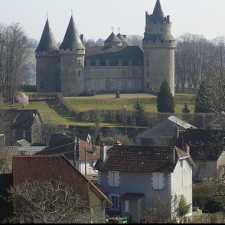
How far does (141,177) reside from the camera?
2677 cm

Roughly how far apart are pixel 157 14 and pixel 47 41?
13.0 m

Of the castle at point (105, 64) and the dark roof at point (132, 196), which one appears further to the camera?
the castle at point (105, 64)

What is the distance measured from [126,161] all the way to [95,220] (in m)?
9.82

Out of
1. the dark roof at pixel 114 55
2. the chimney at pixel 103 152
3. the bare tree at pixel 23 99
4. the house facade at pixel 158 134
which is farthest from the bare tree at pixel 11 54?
the chimney at pixel 103 152

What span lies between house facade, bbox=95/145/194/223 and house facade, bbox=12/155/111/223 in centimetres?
429

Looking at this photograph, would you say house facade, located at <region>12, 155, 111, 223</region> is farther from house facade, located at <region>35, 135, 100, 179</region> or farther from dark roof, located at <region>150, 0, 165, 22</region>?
dark roof, located at <region>150, 0, 165, 22</region>

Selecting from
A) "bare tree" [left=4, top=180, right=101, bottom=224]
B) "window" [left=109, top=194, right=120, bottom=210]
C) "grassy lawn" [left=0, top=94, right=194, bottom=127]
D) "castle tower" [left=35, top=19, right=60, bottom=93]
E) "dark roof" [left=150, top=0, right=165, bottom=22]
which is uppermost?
"dark roof" [left=150, top=0, right=165, bottom=22]

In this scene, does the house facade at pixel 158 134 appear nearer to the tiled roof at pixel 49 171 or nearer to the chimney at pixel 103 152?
the chimney at pixel 103 152

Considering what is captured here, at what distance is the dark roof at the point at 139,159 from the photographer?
26797mm

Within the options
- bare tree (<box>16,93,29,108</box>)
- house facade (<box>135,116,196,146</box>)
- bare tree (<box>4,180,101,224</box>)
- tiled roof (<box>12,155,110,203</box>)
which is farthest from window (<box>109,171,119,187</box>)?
bare tree (<box>16,93,29,108</box>)

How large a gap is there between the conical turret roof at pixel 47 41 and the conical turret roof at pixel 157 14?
11757 mm

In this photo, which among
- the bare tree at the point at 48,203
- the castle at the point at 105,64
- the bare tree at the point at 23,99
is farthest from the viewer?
the castle at the point at 105,64

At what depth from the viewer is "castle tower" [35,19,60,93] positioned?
7631 centimetres

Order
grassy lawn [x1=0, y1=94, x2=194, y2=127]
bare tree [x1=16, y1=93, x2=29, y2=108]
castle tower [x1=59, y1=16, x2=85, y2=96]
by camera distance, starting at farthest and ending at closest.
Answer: castle tower [x1=59, y1=16, x2=85, y2=96] → bare tree [x1=16, y1=93, x2=29, y2=108] → grassy lawn [x1=0, y1=94, x2=194, y2=127]
